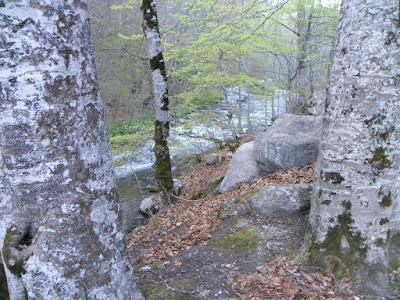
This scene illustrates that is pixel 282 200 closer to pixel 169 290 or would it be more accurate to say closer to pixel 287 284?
pixel 287 284

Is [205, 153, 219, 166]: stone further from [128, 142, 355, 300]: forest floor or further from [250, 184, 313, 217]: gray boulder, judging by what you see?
[250, 184, 313, 217]: gray boulder

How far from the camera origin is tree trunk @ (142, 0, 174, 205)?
6672 millimetres

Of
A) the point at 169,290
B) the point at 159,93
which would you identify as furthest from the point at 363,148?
the point at 159,93

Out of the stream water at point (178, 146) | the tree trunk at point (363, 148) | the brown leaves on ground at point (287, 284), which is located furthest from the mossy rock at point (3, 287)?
the stream water at point (178, 146)

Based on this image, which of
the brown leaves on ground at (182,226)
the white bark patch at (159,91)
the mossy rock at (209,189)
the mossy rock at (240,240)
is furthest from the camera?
the mossy rock at (209,189)

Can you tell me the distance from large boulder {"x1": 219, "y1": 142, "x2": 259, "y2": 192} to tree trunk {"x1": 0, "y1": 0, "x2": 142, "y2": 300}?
5.19 meters

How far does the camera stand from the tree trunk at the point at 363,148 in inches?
114

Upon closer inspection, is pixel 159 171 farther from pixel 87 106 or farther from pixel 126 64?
pixel 126 64

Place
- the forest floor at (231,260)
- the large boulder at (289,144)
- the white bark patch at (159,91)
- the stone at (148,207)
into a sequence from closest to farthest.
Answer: the forest floor at (231,260)
the large boulder at (289,144)
the white bark patch at (159,91)
the stone at (148,207)

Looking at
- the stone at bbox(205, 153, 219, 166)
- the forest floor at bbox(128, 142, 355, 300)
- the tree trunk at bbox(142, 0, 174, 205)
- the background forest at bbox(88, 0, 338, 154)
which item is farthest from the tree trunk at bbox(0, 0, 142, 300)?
the stone at bbox(205, 153, 219, 166)

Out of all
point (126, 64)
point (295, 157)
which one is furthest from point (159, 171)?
point (126, 64)

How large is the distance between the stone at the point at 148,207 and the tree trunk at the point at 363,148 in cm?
621

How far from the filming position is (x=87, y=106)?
2.20 metres

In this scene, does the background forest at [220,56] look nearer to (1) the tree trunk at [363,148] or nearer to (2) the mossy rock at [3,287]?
(1) the tree trunk at [363,148]
